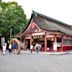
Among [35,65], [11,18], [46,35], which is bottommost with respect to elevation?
[35,65]

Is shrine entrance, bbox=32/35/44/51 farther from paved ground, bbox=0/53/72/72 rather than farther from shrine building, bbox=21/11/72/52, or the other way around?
paved ground, bbox=0/53/72/72

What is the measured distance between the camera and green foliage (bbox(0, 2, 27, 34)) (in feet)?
173

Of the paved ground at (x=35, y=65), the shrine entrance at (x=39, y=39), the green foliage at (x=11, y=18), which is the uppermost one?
the green foliage at (x=11, y=18)

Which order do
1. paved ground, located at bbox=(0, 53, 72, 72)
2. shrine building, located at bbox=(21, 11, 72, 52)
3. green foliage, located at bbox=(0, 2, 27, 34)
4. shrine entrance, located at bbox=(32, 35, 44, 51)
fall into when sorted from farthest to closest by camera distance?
green foliage, located at bbox=(0, 2, 27, 34) → shrine entrance, located at bbox=(32, 35, 44, 51) → shrine building, located at bbox=(21, 11, 72, 52) → paved ground, located at bbox=(0, 53, 72, 72)

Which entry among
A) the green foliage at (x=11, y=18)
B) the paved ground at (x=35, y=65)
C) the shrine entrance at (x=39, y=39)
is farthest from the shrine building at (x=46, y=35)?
the paved ground at (x=35, y=65)

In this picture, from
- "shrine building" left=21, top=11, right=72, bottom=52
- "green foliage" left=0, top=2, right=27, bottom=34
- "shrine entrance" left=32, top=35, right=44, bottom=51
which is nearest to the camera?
"shrine building" left=21, top=11, right=72, bottom=52

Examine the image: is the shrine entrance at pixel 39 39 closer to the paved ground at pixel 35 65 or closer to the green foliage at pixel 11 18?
the green foliage at pixel 11 18

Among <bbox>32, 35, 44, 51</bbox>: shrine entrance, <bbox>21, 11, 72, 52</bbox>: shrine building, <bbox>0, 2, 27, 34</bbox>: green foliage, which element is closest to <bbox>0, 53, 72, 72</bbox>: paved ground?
<bbox>21, 11, 72, 52</bbox>: shrine building

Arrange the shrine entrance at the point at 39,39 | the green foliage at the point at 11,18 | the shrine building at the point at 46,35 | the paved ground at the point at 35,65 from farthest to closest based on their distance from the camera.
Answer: the green foliage at the point at 11,18 → the shrine entrance at the point at 39,39 → the shrine building at the point at 46,35 → the paved ground at the point at 35,65

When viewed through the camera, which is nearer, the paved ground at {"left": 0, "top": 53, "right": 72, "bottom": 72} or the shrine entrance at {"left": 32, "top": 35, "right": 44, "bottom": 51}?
the paved ground at {"left": 0, "top": 53, "right": 72, "bottom": 72}

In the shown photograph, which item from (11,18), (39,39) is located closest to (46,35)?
(39,39)

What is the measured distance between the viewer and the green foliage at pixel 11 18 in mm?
52844

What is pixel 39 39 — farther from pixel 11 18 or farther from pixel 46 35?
pixel 11 18

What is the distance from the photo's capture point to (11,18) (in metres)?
53.9
